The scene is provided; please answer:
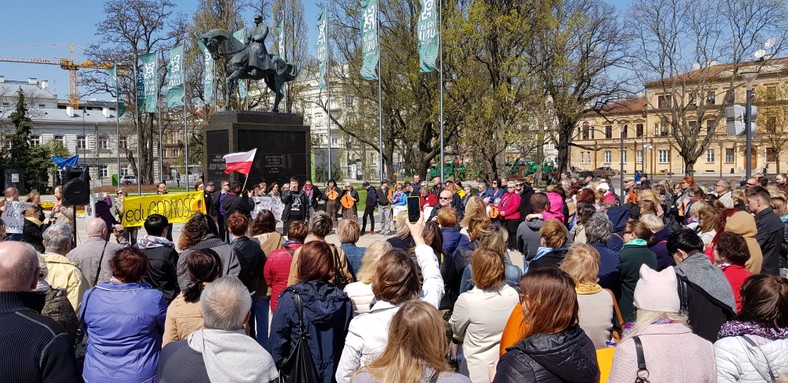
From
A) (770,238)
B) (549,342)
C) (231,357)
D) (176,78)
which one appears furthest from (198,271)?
(176,78)

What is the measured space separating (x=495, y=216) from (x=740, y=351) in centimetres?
1039

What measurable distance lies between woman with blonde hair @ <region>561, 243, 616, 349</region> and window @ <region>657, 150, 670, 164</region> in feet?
281

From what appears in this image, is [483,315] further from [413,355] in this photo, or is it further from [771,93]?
[771,93]

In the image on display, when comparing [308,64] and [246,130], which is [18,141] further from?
[246,130]

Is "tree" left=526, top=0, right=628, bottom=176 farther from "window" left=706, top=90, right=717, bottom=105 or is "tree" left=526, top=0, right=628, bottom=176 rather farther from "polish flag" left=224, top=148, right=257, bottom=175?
"polish flag" left=224, top=148, right=257, bottom=175

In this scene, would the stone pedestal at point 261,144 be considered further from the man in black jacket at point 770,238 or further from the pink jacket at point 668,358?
the pink jacket at point 668,358

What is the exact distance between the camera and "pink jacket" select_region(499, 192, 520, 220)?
45.2 feet

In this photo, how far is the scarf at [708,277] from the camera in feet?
15.8

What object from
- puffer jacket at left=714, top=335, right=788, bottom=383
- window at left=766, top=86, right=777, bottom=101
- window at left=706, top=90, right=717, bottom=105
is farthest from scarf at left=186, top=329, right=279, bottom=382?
window at left=766, top=86, right=777, bottom=101

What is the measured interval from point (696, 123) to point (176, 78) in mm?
33291

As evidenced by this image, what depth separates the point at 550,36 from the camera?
33562mm

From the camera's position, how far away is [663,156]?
276 feet

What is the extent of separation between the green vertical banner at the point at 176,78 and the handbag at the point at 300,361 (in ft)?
100

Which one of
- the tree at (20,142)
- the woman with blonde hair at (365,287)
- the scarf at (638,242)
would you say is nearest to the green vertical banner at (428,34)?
the scarf at (638,242)
